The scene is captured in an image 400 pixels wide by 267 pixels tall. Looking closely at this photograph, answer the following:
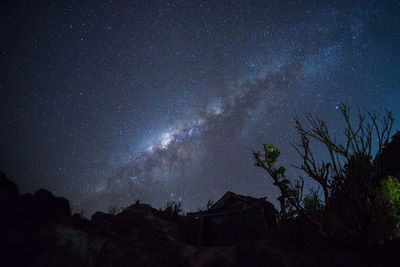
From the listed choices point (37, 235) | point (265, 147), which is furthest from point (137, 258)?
point (265, 147)

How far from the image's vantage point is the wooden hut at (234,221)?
491 inches

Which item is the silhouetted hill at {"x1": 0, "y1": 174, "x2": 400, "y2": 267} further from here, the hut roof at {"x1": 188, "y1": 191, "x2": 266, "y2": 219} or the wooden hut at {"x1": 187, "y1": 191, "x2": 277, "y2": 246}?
the hut roof at {"x1": 188, "y1": 191, "x2": 266, "y2": 219}

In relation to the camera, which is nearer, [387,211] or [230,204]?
[387,211]

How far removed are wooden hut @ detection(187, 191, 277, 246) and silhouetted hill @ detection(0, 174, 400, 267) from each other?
2.71 m

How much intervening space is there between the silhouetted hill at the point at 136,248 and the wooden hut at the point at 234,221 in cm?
271

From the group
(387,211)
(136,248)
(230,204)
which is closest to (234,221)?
(230,204)

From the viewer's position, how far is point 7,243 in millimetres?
7891

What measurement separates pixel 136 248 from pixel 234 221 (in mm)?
9077

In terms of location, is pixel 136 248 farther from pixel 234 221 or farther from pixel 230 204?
pixel 230 204

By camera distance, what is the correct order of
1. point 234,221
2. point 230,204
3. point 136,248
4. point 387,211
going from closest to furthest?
point 136,248 < point 387,211 < point 234,221 < point 230,204

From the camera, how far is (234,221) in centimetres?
1343

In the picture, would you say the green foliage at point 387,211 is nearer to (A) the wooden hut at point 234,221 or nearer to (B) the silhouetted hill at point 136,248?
(B) the silhouetted hill at point 136,248

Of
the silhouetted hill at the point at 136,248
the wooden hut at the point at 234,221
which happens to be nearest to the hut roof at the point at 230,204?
the wooden hut at the point at 234,221

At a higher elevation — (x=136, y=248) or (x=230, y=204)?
(x=230, y=204)
